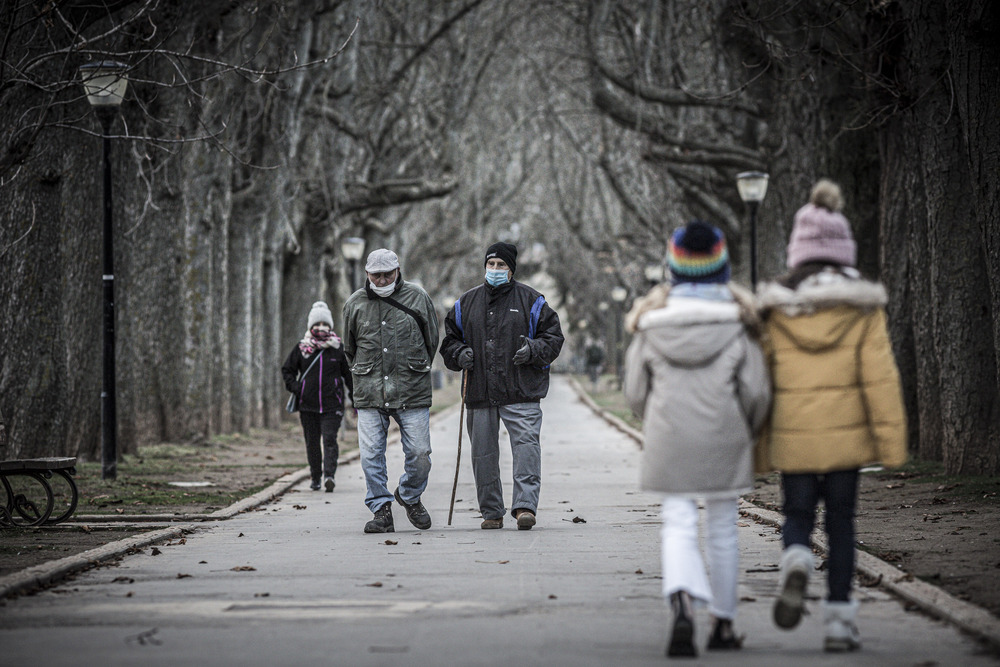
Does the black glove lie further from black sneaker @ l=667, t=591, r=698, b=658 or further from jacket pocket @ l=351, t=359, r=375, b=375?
black sneaker @ l=667, t=591, r=698, b=658

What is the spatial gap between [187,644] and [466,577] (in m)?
2.27

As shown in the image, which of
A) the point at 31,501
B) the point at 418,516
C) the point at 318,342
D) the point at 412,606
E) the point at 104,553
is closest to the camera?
the point at 412,606

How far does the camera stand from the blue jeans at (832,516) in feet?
19.3

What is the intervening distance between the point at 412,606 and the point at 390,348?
3.75 metres

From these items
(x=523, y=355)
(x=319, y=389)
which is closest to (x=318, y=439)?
(x=319, y=389)

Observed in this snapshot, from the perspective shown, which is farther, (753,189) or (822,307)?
(753,189)

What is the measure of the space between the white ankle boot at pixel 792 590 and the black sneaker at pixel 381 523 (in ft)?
17.1

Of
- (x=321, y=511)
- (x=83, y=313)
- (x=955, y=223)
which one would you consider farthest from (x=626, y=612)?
(x=83, y=313)

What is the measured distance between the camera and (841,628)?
5.82 meters

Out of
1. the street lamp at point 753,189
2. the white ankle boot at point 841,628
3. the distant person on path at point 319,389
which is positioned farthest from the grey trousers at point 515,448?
the street lamp at point 753,189

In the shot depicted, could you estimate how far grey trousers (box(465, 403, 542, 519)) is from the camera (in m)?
10.5

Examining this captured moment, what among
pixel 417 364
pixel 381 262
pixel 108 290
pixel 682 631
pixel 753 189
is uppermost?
pixel 753 189

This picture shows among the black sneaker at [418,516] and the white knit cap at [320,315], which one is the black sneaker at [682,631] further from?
the white knit cap at [320,315]

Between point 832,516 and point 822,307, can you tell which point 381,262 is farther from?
point 832,516
